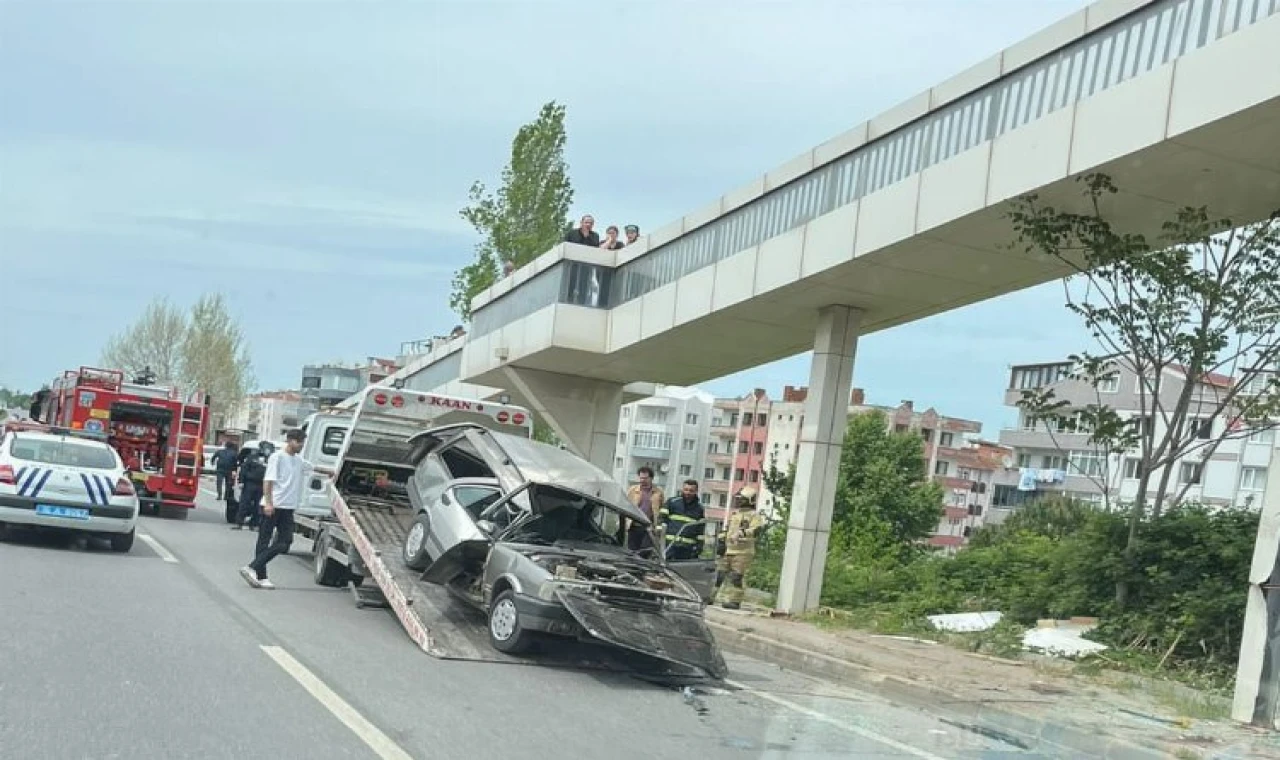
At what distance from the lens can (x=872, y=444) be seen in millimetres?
76750

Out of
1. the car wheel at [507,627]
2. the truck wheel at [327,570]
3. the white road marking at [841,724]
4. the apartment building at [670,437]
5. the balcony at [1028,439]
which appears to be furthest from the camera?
the apartment building at [670,437]

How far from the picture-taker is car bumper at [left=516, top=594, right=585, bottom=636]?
9.73 m

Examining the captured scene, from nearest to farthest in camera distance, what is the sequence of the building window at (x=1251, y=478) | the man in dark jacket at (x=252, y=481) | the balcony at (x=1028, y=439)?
the man in dark jacket at (x=252, y=481)
the building window at (x=1251, y=478)
the balcony at (x=1028, y=439)

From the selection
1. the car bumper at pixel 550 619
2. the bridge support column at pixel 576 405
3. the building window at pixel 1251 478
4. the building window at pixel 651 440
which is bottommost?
the building window at pixel 651 440

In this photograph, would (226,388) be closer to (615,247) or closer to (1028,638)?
(615,247)

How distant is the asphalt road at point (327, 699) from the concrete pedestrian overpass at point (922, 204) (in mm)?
5362

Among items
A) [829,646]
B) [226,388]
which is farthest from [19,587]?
[226,388]

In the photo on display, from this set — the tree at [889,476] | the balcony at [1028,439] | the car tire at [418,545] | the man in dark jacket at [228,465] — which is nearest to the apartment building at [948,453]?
the balcony at [1028,439]

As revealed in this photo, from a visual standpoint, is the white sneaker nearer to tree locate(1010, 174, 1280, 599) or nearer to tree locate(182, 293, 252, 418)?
tree locate(1010, 174, 1280, 599)

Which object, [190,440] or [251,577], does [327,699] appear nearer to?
[251,577]

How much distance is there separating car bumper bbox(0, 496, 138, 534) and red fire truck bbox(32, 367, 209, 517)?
347 inches

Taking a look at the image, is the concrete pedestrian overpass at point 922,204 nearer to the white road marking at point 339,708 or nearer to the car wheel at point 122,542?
Answer: the white road marking at point 339,708

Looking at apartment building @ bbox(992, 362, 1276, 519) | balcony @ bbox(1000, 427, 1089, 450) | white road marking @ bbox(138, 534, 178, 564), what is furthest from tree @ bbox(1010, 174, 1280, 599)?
balcony @ bbox(1000, 427, 1089, 450)

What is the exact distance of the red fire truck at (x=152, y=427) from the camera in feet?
80.0
